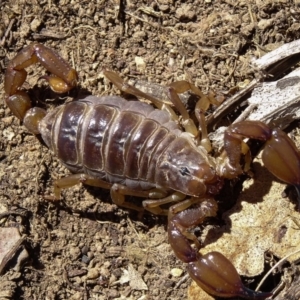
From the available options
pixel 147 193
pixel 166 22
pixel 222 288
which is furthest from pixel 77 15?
pixel 222 288

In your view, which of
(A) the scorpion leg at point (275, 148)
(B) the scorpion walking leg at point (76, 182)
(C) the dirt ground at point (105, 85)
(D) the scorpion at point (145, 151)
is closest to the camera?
(A) the scorpion leg at point (275, 148)

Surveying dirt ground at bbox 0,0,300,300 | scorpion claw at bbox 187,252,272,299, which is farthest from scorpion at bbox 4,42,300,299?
dirt ground at bbox 0,0,300,300

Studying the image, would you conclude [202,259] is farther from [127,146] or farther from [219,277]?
[127,146]

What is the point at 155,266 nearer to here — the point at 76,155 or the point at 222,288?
the point at 222,288

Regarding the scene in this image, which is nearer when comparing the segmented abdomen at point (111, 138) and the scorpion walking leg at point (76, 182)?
the segmented abdomen at point (111, 138)

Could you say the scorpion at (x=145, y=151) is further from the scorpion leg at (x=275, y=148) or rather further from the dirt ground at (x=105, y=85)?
the dirt ground at (x=105, y=85)

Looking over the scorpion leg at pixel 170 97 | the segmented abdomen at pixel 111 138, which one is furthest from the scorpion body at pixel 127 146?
the scorpion leg at pixel 170 97

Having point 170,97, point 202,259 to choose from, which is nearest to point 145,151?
point 170,97

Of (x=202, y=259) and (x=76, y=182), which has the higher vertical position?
(x=76, y=182)
